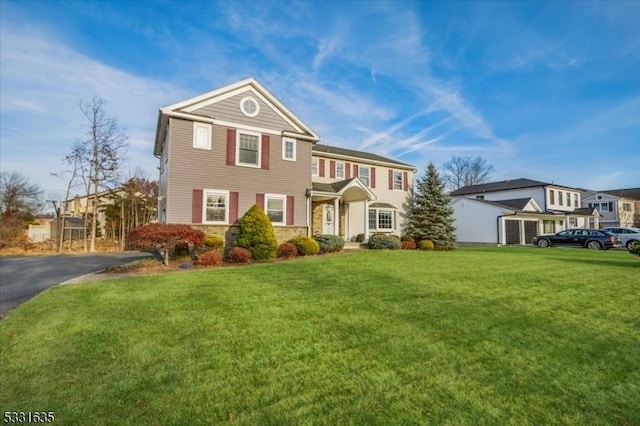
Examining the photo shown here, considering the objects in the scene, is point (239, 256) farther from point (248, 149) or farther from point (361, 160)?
point (361, 160)

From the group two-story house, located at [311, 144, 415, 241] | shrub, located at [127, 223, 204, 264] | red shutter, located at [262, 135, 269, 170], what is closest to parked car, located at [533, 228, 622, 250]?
two-story house, located at [311, 144, 415, 241]

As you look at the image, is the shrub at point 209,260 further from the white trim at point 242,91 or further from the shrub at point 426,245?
the shrub at point 426,245

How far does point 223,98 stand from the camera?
15719mm

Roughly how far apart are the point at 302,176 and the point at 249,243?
5.79m

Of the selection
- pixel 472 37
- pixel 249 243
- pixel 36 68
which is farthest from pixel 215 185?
pixel 472 37

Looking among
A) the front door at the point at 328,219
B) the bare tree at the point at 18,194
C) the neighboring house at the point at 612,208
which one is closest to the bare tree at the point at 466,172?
the neighboring house at the point at 612,208

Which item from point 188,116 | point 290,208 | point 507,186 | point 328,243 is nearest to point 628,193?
point 507,186

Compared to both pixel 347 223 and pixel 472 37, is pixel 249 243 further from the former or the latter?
pixel 472 37

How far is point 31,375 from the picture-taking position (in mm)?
3713

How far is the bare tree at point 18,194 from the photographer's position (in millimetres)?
32312

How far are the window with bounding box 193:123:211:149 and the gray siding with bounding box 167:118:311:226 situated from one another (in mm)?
176

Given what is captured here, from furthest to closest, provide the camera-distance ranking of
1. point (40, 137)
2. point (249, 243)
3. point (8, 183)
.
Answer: point (8, 183) → point (40, 137) → point (249, 243)

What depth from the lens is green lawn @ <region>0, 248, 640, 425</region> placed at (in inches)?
116

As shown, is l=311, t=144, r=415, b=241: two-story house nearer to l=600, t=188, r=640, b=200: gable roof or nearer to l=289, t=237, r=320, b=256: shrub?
l=289, t=237, r=320, b=256: shrub
